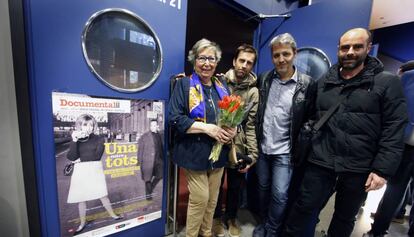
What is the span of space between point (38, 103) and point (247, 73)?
1.45 m

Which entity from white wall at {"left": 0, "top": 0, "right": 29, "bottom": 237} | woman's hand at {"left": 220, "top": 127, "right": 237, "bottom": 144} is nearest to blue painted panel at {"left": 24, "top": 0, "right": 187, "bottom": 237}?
white wall at {"left": 0, "top": 0, "right": 29, "bottom": 237}

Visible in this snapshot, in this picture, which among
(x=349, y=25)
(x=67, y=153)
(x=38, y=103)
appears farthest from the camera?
(x=349, y=25)

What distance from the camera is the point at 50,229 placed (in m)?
1.17

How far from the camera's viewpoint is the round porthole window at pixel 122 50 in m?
1.19

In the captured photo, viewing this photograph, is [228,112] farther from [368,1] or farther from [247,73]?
[368,1]

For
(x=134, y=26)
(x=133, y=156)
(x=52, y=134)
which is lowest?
(x=133, y=156)

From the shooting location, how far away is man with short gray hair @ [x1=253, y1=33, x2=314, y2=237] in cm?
143

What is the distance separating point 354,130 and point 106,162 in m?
1.67

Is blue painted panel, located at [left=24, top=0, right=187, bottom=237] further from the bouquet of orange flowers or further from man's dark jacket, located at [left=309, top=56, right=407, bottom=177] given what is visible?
man's dark jacket, located at [left=309, top=56, right=407, bottom=177]

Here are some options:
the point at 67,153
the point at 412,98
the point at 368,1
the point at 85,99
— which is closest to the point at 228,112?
the point at 85,99

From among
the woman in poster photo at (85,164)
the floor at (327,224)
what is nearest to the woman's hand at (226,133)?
the woman in poster photo at (85,164)

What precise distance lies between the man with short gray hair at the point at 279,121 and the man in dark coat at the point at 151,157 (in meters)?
0.86

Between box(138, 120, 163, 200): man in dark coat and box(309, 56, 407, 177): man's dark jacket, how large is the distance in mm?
1215

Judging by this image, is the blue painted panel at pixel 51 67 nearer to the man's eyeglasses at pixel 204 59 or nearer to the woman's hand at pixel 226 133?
the man's eyeglasses at pixel 204 59
